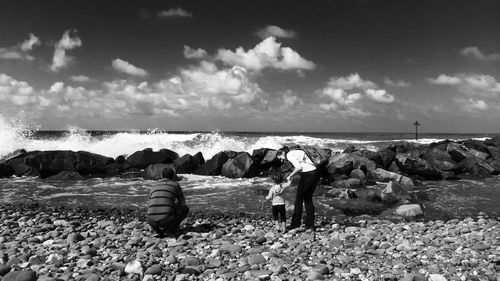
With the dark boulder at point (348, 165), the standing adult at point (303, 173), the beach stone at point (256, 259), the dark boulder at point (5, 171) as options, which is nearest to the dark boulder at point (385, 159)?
the dark boulder at point (348, 165)

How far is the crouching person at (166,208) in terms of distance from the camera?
7.33 m

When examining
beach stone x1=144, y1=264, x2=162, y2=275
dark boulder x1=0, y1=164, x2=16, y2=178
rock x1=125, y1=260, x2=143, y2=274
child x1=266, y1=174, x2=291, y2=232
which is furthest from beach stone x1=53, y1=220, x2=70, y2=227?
dark boulder x1=0, y1=164, x2=16, y2=178

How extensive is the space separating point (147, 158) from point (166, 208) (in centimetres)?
1487

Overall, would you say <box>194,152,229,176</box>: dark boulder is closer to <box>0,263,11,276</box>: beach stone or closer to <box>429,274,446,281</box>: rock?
<box>0,263,11,276</box>: beach stone

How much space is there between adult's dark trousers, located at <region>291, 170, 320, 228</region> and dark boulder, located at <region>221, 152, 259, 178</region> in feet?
35.3

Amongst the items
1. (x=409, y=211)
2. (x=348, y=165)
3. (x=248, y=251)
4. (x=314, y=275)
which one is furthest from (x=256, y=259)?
(x=348, y=165)

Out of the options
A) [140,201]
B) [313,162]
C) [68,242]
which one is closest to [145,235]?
[68,242]

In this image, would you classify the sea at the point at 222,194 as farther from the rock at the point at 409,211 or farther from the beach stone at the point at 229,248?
the beach stone at the point at 229,248

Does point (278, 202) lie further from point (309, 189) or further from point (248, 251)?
point (248, 251)

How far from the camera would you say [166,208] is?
736 centimetres

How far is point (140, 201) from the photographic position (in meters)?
13.1

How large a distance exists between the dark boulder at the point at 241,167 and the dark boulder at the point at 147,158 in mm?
4381

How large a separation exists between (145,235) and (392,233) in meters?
4.85

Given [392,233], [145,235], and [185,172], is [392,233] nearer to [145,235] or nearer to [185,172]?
[145,235]
